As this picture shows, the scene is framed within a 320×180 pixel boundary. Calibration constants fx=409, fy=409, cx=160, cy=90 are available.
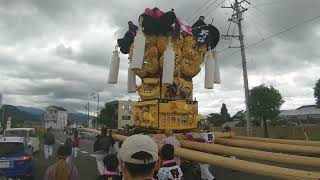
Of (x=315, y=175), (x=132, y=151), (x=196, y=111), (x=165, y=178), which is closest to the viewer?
(x=132, y=151)

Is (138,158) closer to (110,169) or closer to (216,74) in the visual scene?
(110,169)

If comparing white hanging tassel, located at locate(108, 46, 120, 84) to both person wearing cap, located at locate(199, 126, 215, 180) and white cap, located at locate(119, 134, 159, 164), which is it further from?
white cap, located at locate(119, 134, 159, 164)

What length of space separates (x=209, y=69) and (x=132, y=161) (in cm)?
1043

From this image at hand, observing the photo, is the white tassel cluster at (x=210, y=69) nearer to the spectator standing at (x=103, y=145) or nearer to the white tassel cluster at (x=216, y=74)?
the white tassel cluster at (x=216, y=74)

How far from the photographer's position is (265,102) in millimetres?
40062

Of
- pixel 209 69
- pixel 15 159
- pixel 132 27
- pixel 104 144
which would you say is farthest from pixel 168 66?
pixel 15 159

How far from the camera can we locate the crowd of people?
300 cm

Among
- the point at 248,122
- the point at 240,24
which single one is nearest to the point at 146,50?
the point at 248,122

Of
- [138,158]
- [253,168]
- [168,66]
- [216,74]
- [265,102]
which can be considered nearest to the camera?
[138,158]

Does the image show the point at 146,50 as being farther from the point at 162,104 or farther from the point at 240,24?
the point at 240,24

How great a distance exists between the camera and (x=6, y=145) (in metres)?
12.6

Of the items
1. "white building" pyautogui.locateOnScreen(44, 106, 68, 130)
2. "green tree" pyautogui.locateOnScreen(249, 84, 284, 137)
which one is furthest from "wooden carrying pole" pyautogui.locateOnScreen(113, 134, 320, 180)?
"white building" pyautogui.locateOnScreen(44, 106, 68, 130)

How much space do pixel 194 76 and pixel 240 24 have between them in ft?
63.8

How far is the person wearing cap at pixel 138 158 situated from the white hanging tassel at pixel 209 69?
10.2m
